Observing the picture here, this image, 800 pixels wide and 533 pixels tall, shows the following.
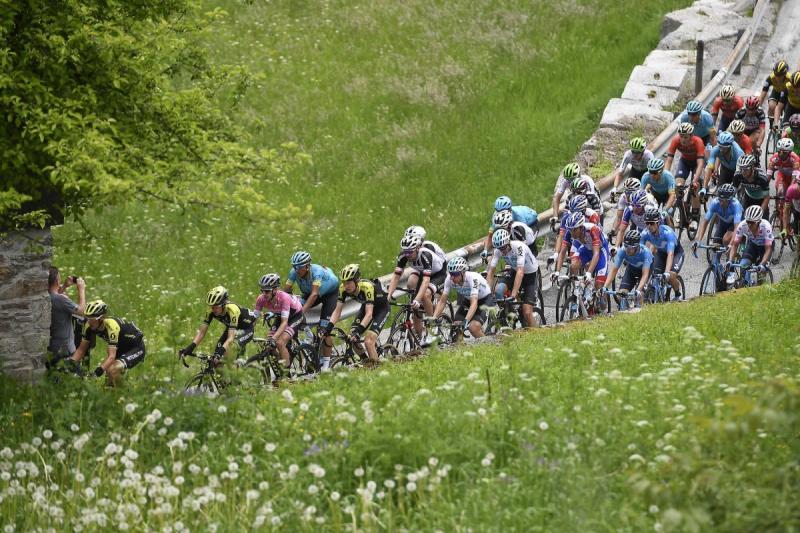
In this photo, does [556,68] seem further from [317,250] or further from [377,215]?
[317,250]

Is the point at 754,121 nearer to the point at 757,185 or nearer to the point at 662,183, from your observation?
the point at 757,185

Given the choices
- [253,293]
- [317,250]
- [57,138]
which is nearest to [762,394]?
[57,138]

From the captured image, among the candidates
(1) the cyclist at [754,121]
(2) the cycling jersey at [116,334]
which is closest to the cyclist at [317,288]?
(2) the cycling jersey at [116,334]

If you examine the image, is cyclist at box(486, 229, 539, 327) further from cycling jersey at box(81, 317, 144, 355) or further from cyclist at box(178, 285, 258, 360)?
cycling jersey at box(81, 317, 144, 355)

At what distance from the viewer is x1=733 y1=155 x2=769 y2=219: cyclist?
20.2 metres

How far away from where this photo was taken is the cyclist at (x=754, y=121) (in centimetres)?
2348

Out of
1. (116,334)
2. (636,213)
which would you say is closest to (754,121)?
(636,213)

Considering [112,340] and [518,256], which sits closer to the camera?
[112,340]

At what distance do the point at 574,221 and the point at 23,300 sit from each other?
8884 millimetres

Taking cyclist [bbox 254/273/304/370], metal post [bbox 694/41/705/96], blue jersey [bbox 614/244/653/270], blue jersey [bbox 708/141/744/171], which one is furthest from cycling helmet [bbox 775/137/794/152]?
cyclist [bbox 254/273/304/370]

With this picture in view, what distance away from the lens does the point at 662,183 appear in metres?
21.0

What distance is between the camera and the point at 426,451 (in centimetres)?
955

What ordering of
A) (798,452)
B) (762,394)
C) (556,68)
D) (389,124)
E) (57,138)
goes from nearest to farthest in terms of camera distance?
(762,394), (798,452), (57,138), (389,124), (556,68)

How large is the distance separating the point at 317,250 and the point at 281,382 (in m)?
9.87
